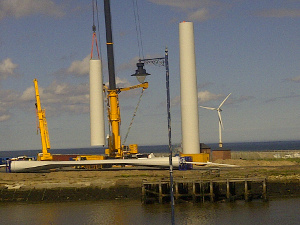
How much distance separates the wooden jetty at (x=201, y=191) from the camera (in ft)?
189

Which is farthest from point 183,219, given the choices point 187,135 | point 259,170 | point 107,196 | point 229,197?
point 187,135

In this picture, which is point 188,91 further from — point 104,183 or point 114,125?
point 104,183

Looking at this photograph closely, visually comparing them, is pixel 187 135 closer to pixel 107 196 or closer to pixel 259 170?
pixel 259 170

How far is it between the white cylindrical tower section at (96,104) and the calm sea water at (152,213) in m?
18.6

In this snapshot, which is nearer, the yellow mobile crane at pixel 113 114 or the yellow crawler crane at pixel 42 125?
the yellow mobile crane at pixel 113 114

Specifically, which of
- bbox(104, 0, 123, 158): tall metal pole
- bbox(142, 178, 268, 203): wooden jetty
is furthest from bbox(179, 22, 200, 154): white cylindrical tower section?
bbox(142, 178, 268, 203): wooden jetty

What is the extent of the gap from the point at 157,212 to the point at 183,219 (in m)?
4.86

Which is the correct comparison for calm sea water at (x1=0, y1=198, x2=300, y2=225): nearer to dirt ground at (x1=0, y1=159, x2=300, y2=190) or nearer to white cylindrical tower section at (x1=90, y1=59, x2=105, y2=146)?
dirt ground at (x1=0, y1=159, x2=300, y2=190)

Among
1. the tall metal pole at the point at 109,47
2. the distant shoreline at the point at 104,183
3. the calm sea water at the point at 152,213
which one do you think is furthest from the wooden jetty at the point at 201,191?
the tall metal pole at the point at 109,47

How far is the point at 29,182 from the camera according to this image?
6769 centimetres

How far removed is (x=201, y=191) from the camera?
5869cm

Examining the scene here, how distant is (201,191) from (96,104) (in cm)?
2616

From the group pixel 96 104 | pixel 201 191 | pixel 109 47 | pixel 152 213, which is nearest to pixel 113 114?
pixel 96 104

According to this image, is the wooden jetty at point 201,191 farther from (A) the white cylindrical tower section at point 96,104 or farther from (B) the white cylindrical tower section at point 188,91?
(A) the white cylindrical tower section at point 96,104
